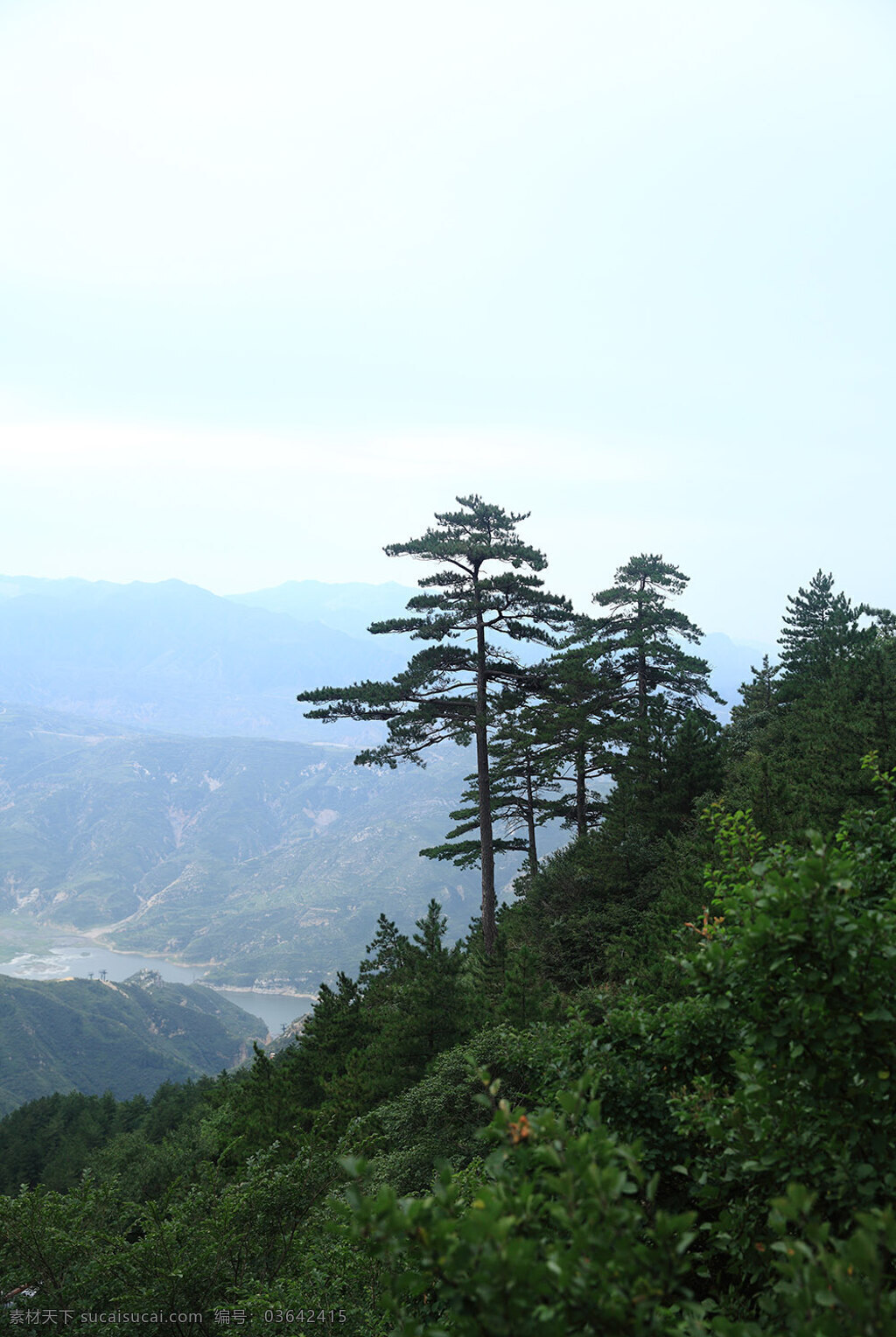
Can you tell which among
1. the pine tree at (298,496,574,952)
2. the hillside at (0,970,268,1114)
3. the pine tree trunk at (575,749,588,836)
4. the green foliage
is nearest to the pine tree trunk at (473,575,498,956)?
the pine tree at (298,496,574,952)

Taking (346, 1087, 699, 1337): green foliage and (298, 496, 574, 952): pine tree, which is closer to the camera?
(346, 1087, 699, 1337): green foliage

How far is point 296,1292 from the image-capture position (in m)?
Result: 7.04

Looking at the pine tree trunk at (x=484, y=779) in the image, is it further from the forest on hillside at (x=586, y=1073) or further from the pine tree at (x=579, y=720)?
the pine tree at (x=579, y=720)

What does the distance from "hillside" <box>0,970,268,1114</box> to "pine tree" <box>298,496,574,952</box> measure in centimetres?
10609

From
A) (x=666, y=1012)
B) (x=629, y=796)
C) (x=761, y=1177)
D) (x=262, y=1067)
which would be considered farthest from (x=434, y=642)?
(x=761, y=1177)

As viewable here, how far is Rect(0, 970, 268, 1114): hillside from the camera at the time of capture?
114 m

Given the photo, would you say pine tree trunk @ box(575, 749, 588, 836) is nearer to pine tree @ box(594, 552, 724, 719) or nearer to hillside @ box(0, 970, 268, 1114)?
pine tree @ box(594, 552, 724, 719)

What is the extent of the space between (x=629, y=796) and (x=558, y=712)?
3808 millimetres

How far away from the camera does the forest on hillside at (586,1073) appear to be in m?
2.39

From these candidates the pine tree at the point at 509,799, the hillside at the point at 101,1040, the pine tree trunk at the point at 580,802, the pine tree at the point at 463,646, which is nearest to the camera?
the pine tree at the point at 463,646

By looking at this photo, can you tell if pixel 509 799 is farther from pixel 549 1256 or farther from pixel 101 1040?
pixel 101 1040

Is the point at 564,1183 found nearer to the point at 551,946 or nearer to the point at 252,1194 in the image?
the point at 252,1194

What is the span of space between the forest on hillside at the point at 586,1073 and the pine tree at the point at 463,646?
10cm

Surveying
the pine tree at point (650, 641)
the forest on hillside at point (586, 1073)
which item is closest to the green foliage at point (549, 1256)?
the forest on hillside at point (586, 1073)
